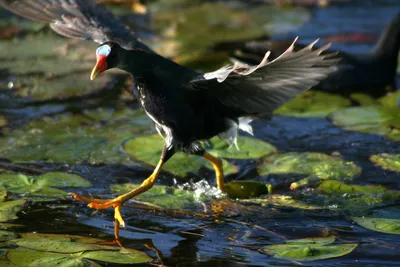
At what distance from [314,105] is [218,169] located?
1823 mm

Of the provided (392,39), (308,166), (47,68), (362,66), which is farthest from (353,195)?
(47,68)

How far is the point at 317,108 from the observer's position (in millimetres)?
5922

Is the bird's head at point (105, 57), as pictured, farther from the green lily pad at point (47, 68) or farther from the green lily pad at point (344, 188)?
→ the green lily pad at point (47, 68)

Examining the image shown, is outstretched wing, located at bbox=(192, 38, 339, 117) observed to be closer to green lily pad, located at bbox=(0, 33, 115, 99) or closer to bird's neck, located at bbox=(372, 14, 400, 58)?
green lily pad, located at bbox=(0, 33, 115, 99)

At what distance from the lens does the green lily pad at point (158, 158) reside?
15.4 ft

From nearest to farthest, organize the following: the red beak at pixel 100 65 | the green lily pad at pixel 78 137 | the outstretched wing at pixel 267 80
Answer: the outstretched wing at pixel 267 80 < the red beak at pixel 100 65 < the green lily pad at pixel 78 137

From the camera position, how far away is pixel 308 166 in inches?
181

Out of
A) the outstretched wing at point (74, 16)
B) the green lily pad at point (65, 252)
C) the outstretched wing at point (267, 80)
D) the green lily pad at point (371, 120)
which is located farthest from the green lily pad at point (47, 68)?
the green lily pad at point (65, 252)

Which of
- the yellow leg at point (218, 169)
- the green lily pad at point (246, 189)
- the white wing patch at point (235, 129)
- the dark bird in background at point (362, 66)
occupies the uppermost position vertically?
the dark bird in background at point (362, 66)

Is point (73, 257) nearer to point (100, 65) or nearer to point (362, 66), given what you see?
point (100, 65)

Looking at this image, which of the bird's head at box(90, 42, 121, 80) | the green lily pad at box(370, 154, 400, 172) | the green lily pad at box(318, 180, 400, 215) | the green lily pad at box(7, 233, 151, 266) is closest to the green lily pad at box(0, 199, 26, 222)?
the green lily pad at box(7, 233, 151, 266)

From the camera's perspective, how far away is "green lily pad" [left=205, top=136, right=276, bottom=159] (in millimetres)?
4848

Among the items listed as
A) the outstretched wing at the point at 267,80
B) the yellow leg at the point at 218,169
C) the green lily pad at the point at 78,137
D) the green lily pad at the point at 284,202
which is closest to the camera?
the outstretched wing at the point at 267,80

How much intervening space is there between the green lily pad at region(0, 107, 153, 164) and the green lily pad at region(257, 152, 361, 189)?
891 mm
